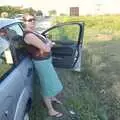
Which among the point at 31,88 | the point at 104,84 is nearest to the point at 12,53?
the point at 31,88

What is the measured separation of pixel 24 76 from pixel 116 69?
5.27 meters

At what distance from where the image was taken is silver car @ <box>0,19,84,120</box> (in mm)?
4320

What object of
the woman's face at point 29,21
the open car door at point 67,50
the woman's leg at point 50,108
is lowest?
the woman's leg at point 50,108

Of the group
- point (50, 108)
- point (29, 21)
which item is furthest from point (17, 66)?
point (50, 108)

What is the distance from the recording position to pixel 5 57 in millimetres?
4809

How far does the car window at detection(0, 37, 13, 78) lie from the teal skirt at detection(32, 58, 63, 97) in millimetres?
615

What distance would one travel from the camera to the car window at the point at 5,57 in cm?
461

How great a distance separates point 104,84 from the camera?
832 cm

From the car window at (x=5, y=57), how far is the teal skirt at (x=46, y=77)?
615 mm

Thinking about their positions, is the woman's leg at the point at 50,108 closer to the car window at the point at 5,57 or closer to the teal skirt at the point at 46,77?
the teal skirt at the point at 46,77

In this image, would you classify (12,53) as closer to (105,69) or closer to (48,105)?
(48,105)

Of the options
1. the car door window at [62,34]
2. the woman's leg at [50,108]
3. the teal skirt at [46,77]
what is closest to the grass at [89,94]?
the woman's leg at [50,108]

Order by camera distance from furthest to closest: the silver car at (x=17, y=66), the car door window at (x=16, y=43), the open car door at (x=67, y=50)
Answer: the open car door at (x=67, y=50)
the car door window at (x=16, y=43)
the silver car at (x=17, y=66)

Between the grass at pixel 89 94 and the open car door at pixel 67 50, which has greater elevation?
the open car door at pixel 67 50
